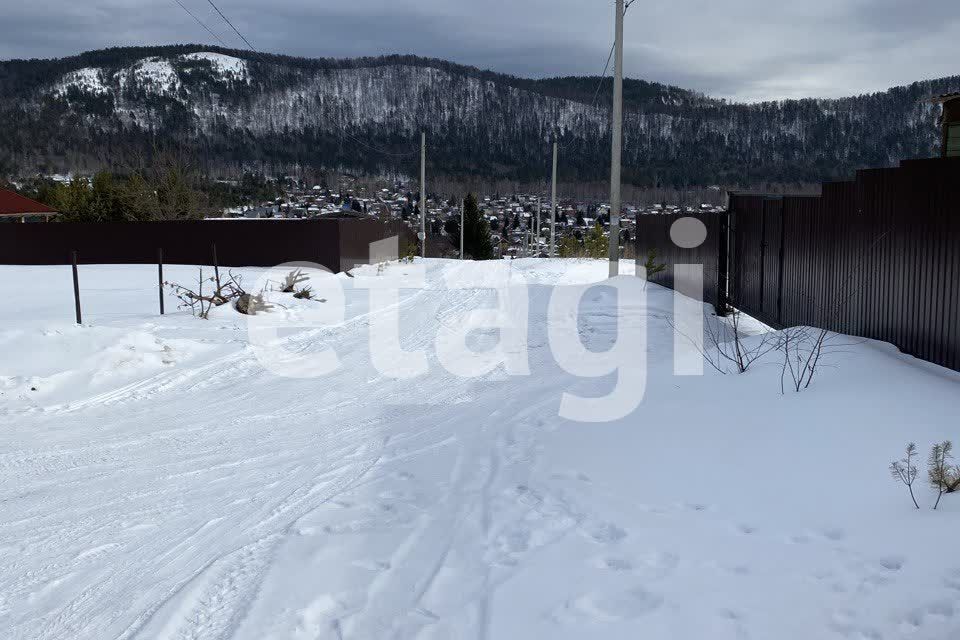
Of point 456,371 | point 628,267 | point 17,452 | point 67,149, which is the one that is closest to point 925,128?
point 628,267

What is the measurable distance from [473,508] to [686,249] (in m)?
13.0

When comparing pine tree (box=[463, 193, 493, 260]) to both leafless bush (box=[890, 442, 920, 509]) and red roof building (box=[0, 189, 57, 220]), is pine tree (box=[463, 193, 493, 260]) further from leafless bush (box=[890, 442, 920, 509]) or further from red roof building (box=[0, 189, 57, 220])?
leafless bush (box=[890, 442, 920, 509])

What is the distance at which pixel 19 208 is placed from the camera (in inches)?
2116

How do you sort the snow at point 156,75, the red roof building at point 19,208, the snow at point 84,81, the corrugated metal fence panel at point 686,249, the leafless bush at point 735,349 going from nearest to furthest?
1. the leafless bush at point 735,349
2. the corrugated metal fence panel at point 686,249
3. the red roof building at point 19,208
4. the snow at point 84,81
5. the snow at point 156,75

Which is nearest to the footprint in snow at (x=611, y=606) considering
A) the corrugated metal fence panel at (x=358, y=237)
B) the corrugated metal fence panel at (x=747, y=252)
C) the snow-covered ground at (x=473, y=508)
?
the snow-covered ground at (x=473, y=508)

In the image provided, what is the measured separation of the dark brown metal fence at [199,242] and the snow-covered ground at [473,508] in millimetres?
19500

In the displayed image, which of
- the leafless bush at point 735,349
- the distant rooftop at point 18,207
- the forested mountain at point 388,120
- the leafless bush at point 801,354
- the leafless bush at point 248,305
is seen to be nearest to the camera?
the leafless bush at point 801,354

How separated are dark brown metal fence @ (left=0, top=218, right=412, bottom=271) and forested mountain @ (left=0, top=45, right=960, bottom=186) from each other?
60456mm

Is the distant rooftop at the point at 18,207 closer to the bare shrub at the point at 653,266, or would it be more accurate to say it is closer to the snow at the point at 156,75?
the bare shrub at the point at 653,266

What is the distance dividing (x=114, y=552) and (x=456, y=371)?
18.2ft

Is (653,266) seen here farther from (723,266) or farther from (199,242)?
(199,242)

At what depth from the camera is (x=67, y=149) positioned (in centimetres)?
11700

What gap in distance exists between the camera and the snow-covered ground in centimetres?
366

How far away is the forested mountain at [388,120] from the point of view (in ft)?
330
